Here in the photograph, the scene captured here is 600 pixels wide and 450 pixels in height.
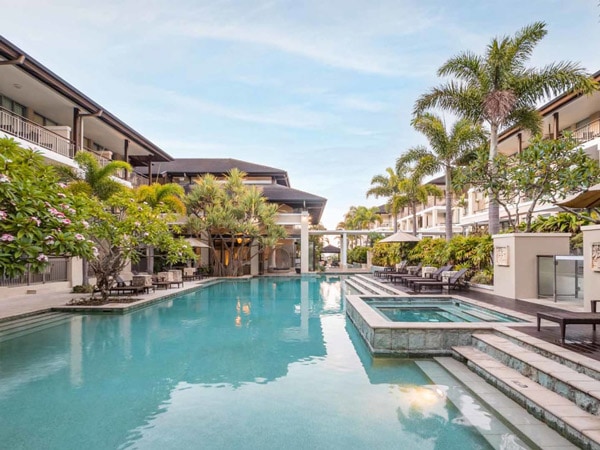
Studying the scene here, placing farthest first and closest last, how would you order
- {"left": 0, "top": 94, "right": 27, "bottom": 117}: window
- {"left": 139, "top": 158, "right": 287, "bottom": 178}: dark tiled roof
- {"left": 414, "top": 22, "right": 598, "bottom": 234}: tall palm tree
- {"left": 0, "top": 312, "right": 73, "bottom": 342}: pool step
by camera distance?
1. {"left": 139, "top": 158, "right": 287, "bottom": 178}: dark tiled roof
2. {"left": 0, "top": 94, "right": 27, "bottom": 117}: window
3. {"left": 414, "top": 22, "right": 598, "bottom": 234}: tall palm tree
4. {"left": 0, "top": 312, "right": 73, "bottom": 342}: pool step

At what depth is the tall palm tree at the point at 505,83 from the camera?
15.4 metres

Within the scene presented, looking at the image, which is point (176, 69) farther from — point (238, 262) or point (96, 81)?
point (238, 262)

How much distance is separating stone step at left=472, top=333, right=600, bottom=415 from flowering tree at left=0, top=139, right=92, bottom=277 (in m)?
6.74

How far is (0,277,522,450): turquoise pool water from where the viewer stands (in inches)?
166

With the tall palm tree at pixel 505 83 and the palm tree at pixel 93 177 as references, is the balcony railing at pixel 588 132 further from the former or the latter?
the palm tree at pixel 93 177

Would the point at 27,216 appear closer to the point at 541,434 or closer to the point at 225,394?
the point at 225,394

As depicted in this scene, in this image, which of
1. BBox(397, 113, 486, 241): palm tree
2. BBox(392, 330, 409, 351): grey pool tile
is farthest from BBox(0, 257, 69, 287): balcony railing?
BBox(397, 113, 486, 241): palm tree

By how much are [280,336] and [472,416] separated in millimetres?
5249

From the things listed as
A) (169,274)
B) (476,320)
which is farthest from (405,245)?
(476,320)

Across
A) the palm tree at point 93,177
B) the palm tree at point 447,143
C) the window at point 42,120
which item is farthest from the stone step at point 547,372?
the window at point 42,120

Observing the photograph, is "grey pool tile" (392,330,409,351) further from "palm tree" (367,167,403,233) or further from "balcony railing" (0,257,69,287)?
"palm tree" (367,167,403,233)

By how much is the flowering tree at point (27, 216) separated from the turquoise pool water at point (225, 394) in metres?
1.88

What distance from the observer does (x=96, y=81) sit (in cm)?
2666

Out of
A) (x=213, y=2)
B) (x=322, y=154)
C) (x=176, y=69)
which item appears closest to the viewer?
(x=213, y=2)
